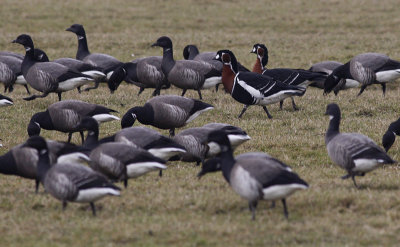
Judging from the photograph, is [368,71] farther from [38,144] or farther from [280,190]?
[38,144]

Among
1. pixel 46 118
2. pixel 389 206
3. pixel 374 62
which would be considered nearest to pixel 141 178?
pixel 46 118

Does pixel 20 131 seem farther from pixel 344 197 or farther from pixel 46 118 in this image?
pixel 344 197

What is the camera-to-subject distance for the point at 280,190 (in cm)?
891

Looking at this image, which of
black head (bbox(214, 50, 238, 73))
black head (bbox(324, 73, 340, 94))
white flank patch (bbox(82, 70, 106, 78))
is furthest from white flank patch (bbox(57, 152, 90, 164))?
black head (bbox(324, 73, 340, 94))

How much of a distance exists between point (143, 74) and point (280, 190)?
1316cm

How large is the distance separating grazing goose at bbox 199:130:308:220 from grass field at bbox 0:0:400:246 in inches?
18.0

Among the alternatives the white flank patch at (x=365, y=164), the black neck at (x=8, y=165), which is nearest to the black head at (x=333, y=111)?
the white flank patch at (x=365, y=164)

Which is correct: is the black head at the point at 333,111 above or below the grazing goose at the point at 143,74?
above

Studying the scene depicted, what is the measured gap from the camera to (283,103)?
20062 millimetres

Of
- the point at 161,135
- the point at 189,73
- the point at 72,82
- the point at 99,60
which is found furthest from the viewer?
the point at 99,60

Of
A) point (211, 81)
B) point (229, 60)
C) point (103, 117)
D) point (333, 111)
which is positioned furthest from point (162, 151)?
point (211, 81)

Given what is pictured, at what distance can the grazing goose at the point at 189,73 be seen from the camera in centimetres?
1997

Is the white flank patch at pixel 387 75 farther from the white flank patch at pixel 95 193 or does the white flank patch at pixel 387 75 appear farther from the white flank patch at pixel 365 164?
the white flank patch at pixel 95 193

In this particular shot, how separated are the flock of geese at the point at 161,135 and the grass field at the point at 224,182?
0.46 m
